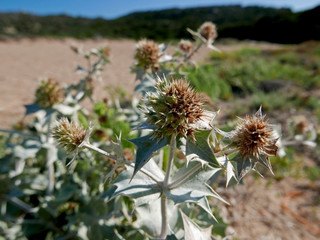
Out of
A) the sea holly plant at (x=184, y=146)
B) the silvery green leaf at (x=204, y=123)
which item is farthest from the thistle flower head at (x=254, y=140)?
the silvery green leaf at (x=204, y=123)

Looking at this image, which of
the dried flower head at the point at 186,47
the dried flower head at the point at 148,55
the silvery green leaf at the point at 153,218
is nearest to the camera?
the silvery green leaf at the point at 153,218

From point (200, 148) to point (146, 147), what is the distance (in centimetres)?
18

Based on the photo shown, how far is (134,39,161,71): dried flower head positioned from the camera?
1.56 metres

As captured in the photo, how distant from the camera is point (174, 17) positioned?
55750mm

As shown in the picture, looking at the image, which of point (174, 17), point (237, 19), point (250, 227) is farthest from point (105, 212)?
point (174, 17)

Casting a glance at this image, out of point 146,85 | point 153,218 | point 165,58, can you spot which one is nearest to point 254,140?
point 153,218

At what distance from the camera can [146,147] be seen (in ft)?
2.76

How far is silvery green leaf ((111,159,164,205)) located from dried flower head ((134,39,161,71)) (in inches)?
28.2

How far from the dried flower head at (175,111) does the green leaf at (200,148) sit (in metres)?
0.03

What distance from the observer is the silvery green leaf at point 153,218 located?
3.99 ft

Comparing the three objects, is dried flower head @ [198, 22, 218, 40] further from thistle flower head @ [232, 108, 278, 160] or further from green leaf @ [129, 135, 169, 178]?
green leaf @ [129, 135, 169, 178]

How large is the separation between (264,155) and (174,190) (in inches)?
15.2

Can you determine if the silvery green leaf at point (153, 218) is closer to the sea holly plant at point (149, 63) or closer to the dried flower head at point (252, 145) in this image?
the dried flower head at point (252, 145)

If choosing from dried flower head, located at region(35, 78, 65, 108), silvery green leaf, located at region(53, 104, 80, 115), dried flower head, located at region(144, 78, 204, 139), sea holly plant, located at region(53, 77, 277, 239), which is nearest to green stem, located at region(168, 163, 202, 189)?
sea holly plant, located at region(53, 77, 277, 239)
